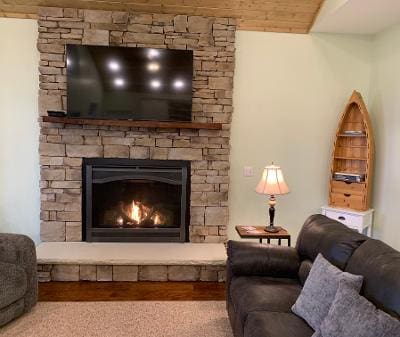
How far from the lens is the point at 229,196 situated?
163 inches

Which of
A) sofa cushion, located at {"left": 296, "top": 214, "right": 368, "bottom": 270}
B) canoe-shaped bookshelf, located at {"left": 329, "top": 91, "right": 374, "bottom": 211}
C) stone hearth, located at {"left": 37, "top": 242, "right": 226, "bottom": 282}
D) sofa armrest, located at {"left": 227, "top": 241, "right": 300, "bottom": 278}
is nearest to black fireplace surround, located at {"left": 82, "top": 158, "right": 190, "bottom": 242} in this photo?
stone hearth, located at {"left": 37, "top": 242, "right": 226, "bottom": 282}

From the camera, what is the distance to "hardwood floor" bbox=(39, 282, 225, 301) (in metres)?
3.13

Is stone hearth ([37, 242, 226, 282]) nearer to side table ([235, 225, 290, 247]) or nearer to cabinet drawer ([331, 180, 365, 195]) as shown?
side table ([235, 225, 290, 247])

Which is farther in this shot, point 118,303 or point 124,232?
point 124,232

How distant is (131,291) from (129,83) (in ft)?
6.93

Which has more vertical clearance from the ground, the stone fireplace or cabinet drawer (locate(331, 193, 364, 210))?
the stone fireplace

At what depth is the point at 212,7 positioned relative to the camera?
12.3 ft

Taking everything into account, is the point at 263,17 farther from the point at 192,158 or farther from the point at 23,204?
the point at 23,204

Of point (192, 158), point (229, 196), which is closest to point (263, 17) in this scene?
point (192, 158)

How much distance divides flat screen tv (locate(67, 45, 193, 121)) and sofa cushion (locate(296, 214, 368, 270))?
1819 millimetres

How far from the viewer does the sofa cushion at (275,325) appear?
1779 mm

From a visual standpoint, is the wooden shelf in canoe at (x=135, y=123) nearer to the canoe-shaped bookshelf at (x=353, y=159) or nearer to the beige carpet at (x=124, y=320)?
the canoe-shaped bookshelf at (x=353, y=159)

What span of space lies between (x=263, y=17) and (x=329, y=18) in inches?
27.5

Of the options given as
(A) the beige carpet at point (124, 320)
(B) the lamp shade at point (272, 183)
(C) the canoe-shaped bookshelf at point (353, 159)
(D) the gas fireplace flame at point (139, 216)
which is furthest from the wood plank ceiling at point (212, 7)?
(A) the beige carpet at point (124, 320)
